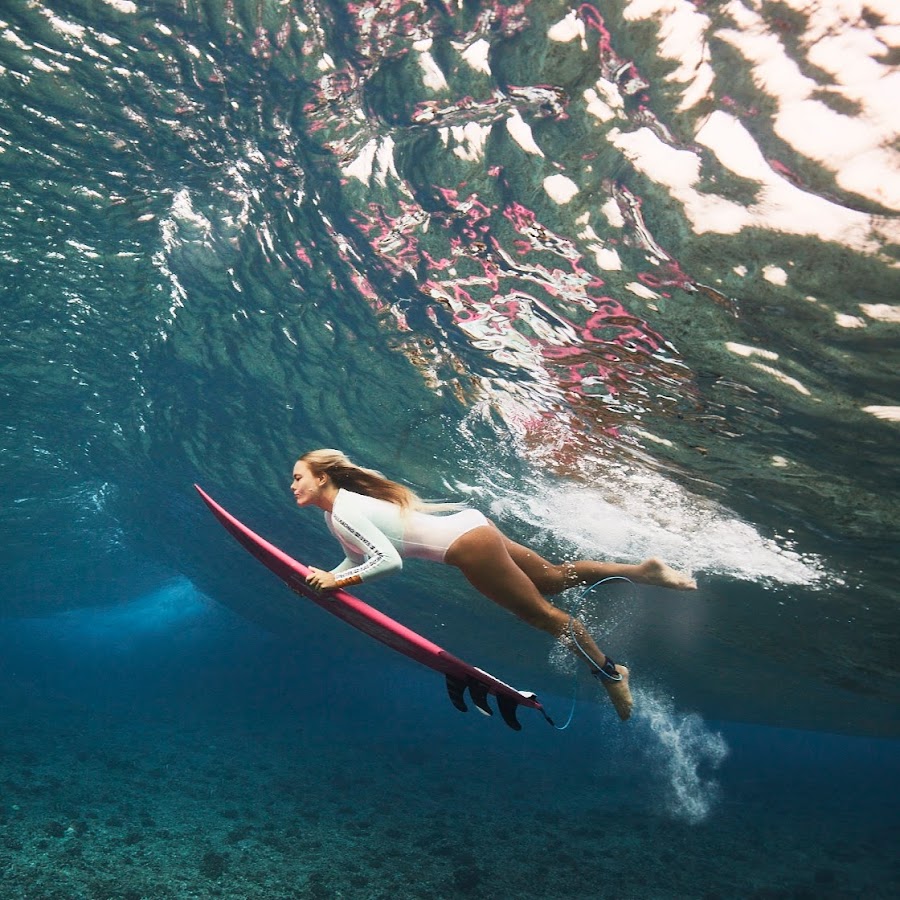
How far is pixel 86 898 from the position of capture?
424 inches

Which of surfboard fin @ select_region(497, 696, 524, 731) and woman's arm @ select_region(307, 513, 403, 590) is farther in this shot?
surfboard fin @ select_region(497, 696, 524, 731)

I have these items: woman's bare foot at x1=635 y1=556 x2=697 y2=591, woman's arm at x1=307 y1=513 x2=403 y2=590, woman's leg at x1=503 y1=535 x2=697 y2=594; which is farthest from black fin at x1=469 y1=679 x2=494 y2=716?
woman's bare foot at x1=635 y1=556 x2=697 y2=591

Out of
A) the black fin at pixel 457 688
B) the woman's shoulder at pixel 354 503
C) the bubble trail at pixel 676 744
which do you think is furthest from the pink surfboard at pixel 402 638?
the bubble trail at pixel 676 744

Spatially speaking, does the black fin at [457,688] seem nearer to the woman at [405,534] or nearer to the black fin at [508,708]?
the black fin at [508,708]

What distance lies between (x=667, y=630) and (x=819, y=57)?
70.6 ft

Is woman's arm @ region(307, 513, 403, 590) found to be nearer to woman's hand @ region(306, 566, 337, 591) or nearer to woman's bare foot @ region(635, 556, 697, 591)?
woman's hand @ region(306, 566, 337, 591)

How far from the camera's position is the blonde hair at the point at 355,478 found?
537cm

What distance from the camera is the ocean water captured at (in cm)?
536

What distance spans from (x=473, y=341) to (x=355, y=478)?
4.70 m

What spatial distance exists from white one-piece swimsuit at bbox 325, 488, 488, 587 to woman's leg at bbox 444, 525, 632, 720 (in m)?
0.13

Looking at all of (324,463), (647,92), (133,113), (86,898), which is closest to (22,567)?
(86,898)

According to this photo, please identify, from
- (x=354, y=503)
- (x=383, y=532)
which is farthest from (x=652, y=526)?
(x=354, y=503)

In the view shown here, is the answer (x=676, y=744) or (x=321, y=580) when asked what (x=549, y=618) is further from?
(x=676, y=744)

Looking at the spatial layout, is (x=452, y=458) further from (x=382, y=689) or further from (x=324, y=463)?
(x=382, y=689)
